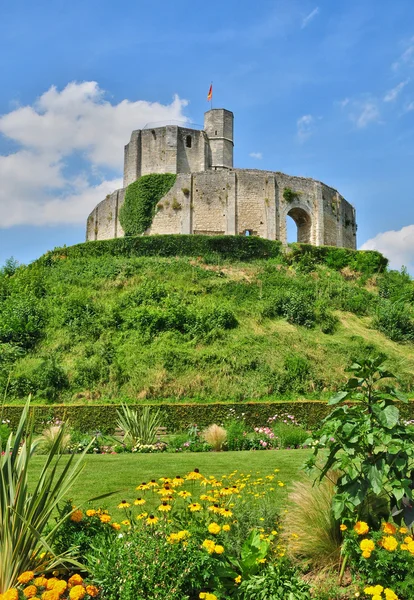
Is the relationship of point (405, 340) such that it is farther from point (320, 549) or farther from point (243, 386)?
point (320, 549)

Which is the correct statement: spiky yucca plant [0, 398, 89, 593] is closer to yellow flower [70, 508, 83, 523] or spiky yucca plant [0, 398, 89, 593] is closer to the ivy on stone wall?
yellow flower [70, 508, 83, 523]

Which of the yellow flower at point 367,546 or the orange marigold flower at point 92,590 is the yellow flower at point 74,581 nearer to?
the orange marigold flower at point 92,590

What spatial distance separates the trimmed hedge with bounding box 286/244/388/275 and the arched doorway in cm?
673

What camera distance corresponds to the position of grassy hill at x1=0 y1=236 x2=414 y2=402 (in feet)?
57.6

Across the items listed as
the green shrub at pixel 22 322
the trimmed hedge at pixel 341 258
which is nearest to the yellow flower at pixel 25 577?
the green shrub at pixel 22 322

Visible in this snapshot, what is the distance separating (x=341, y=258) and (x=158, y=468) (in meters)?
23.6

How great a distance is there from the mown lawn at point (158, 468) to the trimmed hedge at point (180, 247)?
19735mm

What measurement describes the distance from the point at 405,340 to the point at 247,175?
17141mm

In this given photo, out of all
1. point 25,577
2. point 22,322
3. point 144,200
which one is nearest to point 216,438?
point 25,577

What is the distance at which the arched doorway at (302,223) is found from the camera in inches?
1442

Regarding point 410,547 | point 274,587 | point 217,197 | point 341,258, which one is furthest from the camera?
point 217,197

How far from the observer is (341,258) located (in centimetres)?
2972

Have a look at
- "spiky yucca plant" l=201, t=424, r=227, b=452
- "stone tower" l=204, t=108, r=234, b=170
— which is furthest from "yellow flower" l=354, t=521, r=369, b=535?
"stone tower" l=204, t=108, r=234, b=170

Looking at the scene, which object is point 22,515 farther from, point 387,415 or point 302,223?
point 302,223
